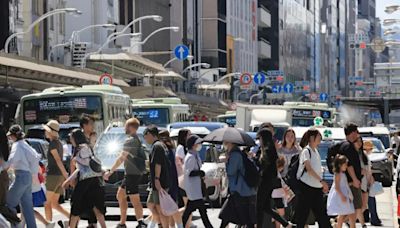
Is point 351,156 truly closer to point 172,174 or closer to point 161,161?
point 172,174

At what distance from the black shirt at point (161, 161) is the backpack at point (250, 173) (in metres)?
1.19

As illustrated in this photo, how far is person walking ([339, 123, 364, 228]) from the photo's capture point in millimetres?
16016

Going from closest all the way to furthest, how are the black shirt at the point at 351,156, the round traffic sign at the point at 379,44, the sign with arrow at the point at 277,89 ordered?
the black shirt at the point at 351,156 → the round traffic sign at the point at 379,44 → the sign with arrow at the point at 277,89

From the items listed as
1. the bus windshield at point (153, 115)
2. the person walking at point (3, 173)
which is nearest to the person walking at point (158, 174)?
the person walking at point (3, 173)

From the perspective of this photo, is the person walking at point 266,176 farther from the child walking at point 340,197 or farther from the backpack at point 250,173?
the child walking at point 340,197

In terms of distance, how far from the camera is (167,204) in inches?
613

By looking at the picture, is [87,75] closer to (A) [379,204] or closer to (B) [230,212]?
(A) [379,204]

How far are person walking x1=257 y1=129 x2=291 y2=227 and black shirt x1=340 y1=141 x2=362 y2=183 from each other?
4.55 ft

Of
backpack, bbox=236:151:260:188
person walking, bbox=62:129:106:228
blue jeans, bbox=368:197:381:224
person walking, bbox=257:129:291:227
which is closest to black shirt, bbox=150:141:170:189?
person walking, bbox=62:129:106:228

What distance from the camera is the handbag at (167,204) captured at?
51.1 feet

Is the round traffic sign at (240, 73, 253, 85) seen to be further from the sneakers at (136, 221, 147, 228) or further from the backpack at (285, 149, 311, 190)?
the backpack at (285, 149, 311, 190)

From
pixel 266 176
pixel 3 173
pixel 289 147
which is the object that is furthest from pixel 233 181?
pixel 3 173

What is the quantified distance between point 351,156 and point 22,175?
4499 millimetres

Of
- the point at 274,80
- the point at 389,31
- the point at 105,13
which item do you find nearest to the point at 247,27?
the point at 274,80
